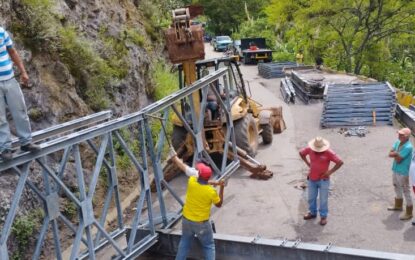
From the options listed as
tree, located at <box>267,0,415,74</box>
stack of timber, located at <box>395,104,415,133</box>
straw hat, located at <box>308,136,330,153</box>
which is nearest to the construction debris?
stack of timber, located at <box>395,104,415,133</box>

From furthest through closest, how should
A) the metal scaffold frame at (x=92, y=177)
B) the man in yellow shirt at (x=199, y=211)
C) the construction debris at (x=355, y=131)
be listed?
the construction debris at (x=355, y=131)
the man in yellow shirt at (x=199, y=211)
the metal scaffold frame at (x=92, y=177)

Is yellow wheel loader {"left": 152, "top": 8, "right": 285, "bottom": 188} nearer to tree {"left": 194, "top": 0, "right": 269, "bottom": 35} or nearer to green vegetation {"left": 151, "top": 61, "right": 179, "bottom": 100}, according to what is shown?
green vegetation {"left": 151, "top": 61, "right": 179, "bottom": 100}

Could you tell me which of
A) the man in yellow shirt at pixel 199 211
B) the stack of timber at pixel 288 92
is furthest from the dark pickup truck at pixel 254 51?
the man in yellow shirt at pixel 199 211

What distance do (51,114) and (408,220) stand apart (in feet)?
22.2

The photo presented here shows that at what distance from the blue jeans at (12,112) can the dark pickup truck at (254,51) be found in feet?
102

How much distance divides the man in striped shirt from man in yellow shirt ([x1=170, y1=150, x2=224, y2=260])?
90.0 inches

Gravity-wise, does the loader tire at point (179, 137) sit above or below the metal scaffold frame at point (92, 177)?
below

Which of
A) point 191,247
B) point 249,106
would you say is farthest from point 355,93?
point 191,247

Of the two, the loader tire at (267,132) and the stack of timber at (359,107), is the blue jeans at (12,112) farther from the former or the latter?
the stack of timber at (359,107)

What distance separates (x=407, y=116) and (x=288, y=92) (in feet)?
21.5

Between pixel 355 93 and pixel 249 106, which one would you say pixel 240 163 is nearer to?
pixel 249 106

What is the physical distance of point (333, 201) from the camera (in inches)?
392

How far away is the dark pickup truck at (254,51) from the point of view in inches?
1405

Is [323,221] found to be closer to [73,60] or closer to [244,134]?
[244,134]
